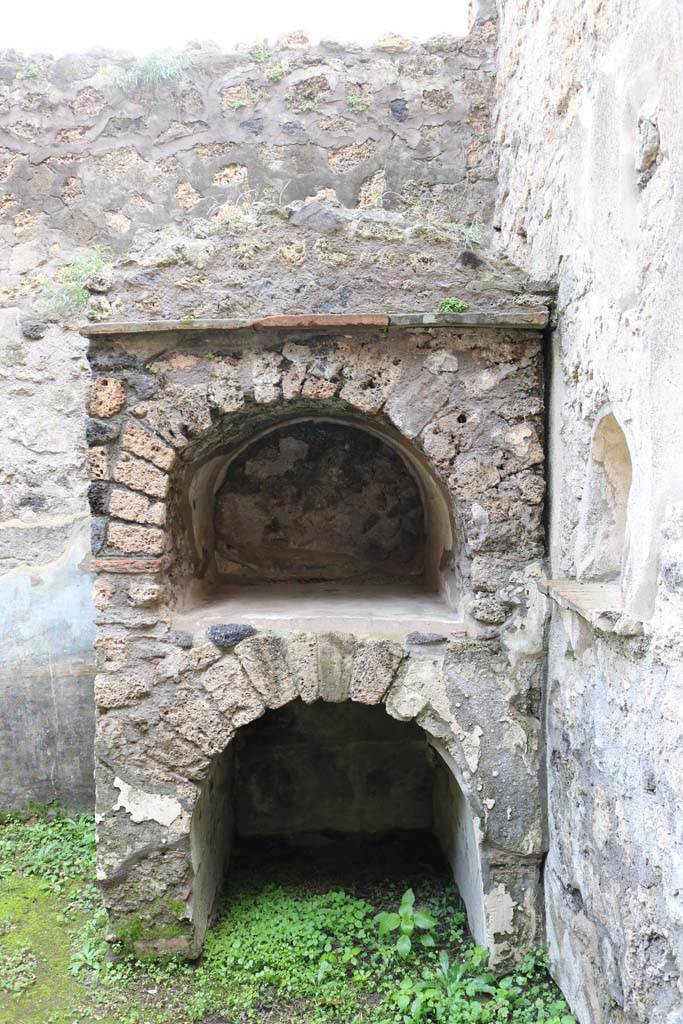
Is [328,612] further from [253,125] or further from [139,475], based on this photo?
[253,125]

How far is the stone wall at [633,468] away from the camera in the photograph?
72.7 inches

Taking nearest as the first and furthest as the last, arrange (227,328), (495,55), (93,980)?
1. (227,328)
2. (93,980)
3. (495,55)

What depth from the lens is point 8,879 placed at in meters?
3.85

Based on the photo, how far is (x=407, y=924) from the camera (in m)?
3.36

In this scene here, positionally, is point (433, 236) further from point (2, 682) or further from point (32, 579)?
point (2, 682)

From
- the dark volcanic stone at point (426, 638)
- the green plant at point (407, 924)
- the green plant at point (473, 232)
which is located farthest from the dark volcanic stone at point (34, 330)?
the green plant at point (407, 924)

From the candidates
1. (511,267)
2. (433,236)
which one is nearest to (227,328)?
(433,236)

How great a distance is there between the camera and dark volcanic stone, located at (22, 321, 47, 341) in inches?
172

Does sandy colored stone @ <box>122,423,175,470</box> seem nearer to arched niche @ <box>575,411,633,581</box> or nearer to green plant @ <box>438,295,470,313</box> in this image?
green plant @ <box>438,295,470,313</box>

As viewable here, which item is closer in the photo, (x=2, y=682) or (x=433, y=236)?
(x=433, y=236)

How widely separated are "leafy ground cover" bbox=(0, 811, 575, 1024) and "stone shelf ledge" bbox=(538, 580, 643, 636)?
1.53 m

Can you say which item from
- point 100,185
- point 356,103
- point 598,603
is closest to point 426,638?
point 598,603

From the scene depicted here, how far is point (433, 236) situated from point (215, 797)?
9.53 ft

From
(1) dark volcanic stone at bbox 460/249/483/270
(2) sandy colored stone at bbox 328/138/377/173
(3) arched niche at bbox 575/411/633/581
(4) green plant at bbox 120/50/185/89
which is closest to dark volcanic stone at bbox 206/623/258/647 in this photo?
(3) arched niche at bbox 575/411/633/581
